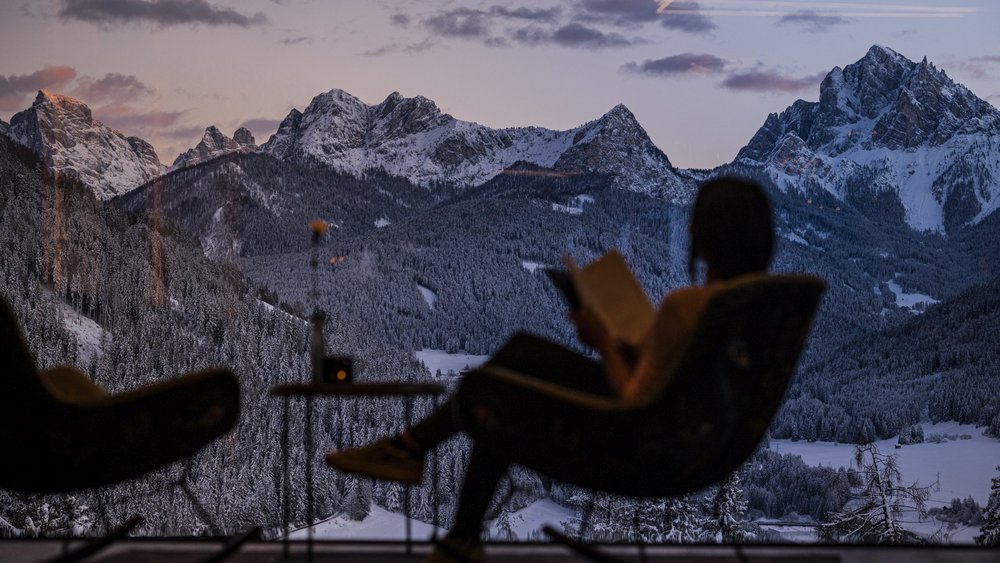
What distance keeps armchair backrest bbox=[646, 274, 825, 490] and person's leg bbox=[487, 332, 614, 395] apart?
1.48ft

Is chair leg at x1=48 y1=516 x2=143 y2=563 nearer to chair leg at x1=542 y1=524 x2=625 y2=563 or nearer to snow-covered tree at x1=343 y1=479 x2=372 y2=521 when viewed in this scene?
chair leg at x1=542 y1=524 x2=625 y2=563

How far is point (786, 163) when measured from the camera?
599 inches

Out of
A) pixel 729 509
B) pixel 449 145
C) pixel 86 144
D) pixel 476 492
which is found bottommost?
pixel 729 509

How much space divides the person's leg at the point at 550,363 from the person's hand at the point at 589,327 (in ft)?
0.68

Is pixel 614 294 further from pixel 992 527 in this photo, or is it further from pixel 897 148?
pixel 897 148

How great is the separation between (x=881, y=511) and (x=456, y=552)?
1129 cm

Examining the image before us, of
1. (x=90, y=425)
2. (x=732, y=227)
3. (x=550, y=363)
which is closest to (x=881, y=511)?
(x=550, y=363)

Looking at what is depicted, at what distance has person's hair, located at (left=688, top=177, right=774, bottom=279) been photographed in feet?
6.40

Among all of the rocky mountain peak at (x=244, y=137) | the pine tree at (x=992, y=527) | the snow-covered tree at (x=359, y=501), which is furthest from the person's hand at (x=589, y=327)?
the snow-covered tree at (x=359, y=501)

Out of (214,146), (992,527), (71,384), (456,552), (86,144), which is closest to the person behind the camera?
(456,552)

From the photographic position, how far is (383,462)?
2.29m

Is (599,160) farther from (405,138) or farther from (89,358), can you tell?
(89,358)

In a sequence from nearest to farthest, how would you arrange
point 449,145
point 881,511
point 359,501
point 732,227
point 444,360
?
1. point 732,227
2. point 881,511
3. point 444,360
4. point 449,145
5. point 359,501

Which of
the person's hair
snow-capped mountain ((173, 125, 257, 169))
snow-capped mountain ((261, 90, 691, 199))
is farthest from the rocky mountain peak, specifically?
the person's hair
